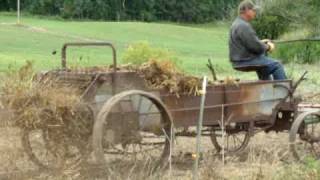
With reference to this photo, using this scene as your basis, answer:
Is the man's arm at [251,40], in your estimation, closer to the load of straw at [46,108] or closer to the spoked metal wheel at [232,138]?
the spoked metal wheel at [232,138]

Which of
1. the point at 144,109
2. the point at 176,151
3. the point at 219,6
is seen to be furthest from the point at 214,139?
the point at 219,6

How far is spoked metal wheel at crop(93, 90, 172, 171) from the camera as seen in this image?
24.1ft

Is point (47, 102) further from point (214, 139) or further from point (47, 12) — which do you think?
point (47, 12)

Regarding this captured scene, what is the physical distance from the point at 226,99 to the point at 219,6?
93418 millimetres

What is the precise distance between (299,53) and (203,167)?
74.3 feet

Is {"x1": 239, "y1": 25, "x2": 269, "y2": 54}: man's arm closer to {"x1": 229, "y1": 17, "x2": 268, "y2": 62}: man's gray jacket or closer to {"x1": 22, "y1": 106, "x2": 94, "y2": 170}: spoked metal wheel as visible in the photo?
{"x1": 229, "y1": 17, "x2": 268, "y2": 62}: man's gray jacket

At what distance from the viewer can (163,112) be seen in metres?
7.81

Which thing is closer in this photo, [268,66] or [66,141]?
[66,141]

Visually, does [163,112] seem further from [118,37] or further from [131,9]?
[131,9]

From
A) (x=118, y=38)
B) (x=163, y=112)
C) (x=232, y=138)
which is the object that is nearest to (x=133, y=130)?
(x=163, y=112)

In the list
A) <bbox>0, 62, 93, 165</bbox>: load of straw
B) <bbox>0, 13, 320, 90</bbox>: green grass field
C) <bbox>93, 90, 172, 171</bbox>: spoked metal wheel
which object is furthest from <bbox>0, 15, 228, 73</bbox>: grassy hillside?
<bbox>0, 62, 93, 165</bbox>: load of straw

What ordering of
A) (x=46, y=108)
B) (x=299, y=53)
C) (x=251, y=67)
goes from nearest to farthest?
(x=46, y=108)
(x=251, y=67)
(x=299, y=53)

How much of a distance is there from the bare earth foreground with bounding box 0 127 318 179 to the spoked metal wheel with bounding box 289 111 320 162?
193 millimetres

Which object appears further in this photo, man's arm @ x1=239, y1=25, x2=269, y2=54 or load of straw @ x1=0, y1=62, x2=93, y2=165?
man's arm @ x1=239, y1=25, x2=269, y2=54
